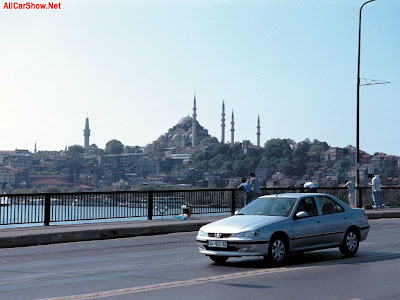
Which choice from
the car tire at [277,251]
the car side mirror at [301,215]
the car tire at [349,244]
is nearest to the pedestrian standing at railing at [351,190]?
the car tire at [349,244]

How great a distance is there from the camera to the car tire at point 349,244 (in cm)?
1452

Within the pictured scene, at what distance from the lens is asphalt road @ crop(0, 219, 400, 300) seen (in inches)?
388

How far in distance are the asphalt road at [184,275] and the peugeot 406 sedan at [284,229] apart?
0.29 meters

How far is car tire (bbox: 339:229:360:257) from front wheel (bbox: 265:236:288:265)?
1.79m

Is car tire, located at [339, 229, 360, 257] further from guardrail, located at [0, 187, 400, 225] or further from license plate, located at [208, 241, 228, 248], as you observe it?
guardrail, located at [0, 187, 400, 225]

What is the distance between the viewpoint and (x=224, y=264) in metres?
13.3

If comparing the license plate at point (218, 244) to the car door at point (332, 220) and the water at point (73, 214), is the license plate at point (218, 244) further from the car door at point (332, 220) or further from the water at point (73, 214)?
the water at point (73, 214)

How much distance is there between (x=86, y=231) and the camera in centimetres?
1978

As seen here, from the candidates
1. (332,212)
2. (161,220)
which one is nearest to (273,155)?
(161,220)

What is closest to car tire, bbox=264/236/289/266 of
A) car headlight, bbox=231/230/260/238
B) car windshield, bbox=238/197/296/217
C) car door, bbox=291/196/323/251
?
car door, bbox=291/196/323/251

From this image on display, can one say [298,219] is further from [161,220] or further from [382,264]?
[161,220]

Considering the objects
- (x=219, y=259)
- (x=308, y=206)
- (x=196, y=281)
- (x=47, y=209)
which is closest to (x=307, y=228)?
(x=308, y=206)

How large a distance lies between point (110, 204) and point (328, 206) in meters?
10.8

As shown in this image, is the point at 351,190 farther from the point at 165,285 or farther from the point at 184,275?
the point at 165,285
